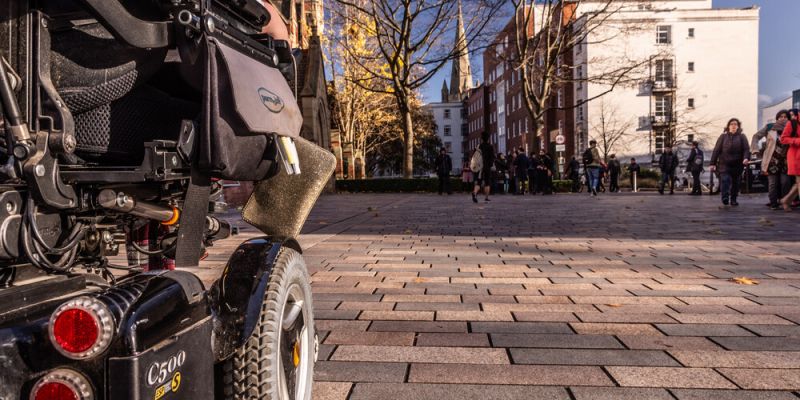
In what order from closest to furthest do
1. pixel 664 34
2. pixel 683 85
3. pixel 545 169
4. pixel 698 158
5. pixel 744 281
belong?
1. pixel 744 281
2. pixel 698 158
3. pixel 545 169
4. pixel 683 85
5. pixel 664 34

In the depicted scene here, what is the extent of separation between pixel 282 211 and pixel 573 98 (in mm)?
49701

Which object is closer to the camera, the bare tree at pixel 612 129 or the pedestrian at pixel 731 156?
the pedestrian at pixel 731 156

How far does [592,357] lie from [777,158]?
37.2 ft

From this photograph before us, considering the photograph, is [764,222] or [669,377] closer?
[669,377]

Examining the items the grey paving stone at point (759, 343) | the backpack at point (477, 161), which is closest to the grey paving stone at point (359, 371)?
the grey paving stone at point (759, 343)

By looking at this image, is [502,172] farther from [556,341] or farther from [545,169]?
[556,341]

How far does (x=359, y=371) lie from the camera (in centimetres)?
267

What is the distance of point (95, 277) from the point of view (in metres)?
1.82

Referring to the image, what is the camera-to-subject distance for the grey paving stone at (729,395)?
2.29 m

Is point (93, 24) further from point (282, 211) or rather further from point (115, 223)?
point (282, 211)

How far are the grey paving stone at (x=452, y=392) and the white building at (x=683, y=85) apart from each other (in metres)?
46.3

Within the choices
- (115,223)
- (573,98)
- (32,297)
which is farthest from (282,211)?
(573,98)

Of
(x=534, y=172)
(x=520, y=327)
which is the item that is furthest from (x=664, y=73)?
(x=520, y=327)

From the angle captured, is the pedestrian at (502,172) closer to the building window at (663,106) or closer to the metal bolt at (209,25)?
the metal bolt at (209,25)
